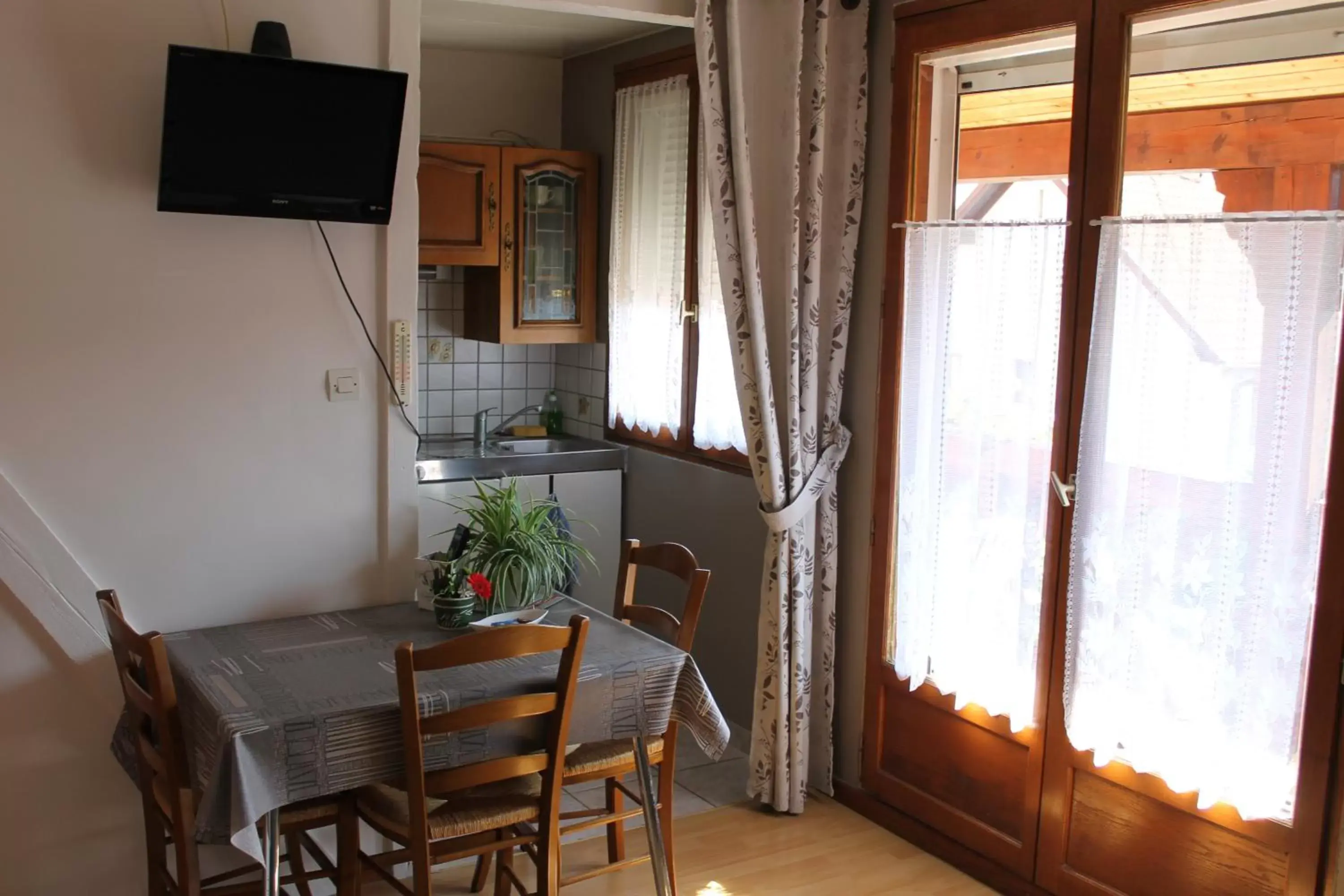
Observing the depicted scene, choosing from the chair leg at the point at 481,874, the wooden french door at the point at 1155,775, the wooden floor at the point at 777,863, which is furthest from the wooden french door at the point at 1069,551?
the chair leg at the point at 481,874

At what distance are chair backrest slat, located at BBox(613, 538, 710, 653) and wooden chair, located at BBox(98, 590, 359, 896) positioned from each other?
0.90 m

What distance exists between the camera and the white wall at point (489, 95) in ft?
Answer: 15.8

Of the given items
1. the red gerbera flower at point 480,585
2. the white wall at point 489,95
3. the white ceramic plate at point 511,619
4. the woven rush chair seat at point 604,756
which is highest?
the white wall at point 489,95

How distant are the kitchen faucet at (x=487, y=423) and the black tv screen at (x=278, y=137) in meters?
1.86

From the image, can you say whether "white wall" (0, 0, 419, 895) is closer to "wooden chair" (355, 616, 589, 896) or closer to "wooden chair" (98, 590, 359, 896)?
"wooden chair" (98, 590, 359, 896)

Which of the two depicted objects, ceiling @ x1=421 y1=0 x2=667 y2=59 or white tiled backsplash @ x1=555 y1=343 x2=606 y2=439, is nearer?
ceiling @ x1=421 y1=0 x2=667 y2=59

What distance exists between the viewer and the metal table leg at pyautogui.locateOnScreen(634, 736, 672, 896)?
9.63 feet

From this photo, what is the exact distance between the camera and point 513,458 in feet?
14.7

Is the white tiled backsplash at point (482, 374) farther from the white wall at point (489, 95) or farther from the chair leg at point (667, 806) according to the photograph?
the chair leg at point (667, 806)

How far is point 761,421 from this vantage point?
3521 mm

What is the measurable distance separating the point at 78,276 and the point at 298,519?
2.60ft

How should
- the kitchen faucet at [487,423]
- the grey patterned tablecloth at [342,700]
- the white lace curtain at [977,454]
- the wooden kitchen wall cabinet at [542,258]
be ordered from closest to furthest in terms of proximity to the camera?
the grey patterned tablecloth at [342,700], the white lace curtain at [977,454], the wooden kitchen wall cabinet at [542,258], the kitchen faucet at [487,423]

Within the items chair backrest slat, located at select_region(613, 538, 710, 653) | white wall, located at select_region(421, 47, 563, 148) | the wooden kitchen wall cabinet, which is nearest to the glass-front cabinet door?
the wooden kitchen wall cabinet

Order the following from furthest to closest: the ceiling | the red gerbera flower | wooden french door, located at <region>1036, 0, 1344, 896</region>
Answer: the ceiling
the red gerbera flower
wooden french door, located at <region>1036, 0, 1344, 896</region>
